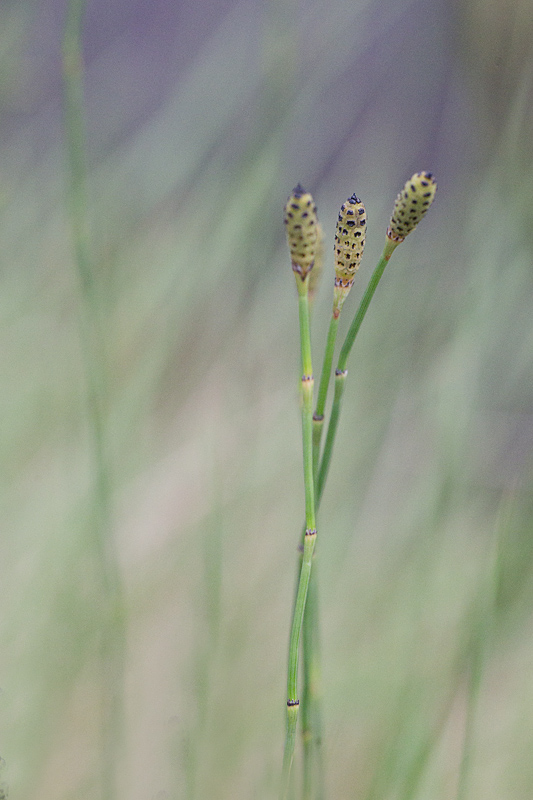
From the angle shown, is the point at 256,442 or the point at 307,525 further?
the point at 256,442

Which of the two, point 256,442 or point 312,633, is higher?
point 256,442

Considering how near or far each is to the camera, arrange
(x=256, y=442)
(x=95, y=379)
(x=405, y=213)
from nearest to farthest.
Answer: (x=405, y=213) → (x=95, y=379) → (x=256, y=442)

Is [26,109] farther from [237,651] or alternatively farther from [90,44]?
[237,651]

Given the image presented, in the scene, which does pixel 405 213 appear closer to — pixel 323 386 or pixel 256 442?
pixel 323 386

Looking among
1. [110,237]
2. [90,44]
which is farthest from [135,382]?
[90,44]

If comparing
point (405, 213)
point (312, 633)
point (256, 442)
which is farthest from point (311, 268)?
point (256, 442)

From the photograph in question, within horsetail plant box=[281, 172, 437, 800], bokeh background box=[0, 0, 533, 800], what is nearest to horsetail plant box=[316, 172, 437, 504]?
horsetail plant box=[281, 172, 437, 800]

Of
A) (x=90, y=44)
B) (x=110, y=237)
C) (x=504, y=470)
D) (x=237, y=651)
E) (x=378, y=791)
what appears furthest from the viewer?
(x=90, y=44)

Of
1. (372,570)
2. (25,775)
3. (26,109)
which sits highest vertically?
(26,109)
